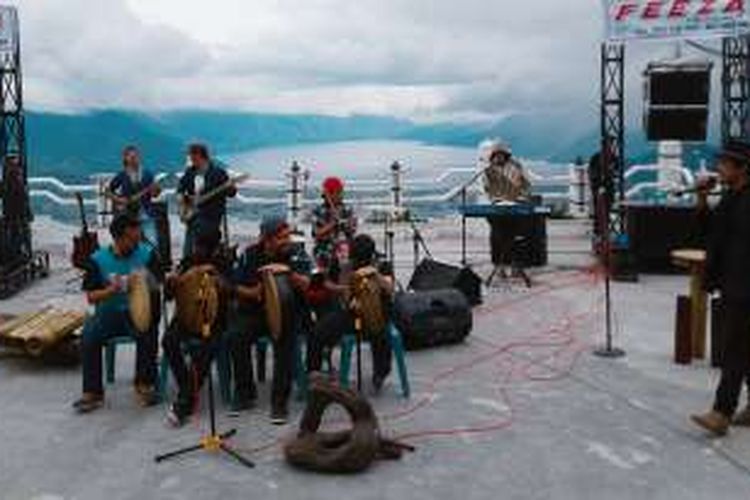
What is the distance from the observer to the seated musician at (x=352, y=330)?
7.64m

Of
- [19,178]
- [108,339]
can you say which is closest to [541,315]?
[108,339]

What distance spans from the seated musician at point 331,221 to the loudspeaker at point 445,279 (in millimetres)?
768

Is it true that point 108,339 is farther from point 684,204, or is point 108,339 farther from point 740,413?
point 684,204

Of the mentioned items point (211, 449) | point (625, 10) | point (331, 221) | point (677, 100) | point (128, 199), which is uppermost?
point (625, 10)

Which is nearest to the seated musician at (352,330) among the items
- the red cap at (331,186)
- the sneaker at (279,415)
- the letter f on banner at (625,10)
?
the sneaker at (279,415)

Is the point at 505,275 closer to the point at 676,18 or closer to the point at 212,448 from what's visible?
the point at 676,18

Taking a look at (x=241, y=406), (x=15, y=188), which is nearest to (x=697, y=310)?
(x=241, y=406)

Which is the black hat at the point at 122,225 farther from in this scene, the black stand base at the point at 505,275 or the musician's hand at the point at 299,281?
the black stand base at the point at 505,275

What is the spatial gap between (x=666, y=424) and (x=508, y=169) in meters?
6.59

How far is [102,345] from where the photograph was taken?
7.75 meters

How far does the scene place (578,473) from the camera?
6.18 metres

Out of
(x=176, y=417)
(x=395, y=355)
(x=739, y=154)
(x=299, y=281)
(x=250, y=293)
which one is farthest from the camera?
(x=395, y=355)

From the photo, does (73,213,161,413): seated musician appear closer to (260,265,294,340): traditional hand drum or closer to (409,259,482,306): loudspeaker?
(260,265,294,340): traditional hand drum

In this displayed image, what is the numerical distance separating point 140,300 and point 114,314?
1.05 feet
